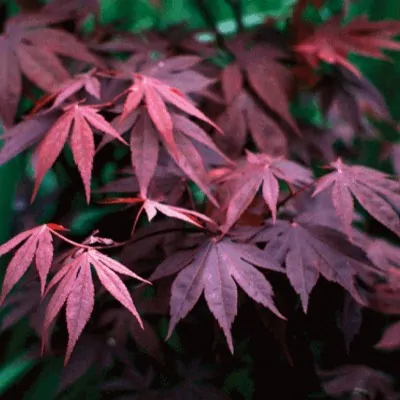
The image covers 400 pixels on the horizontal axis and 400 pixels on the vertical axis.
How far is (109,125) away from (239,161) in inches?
12.9

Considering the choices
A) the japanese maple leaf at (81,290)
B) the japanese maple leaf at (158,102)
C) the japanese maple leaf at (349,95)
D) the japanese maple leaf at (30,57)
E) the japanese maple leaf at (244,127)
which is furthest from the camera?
the japanese maple leaf at (349,95)

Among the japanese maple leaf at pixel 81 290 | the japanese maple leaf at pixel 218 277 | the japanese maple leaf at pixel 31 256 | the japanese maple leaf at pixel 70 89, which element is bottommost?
the japanese maple leaf at pixel 218 277

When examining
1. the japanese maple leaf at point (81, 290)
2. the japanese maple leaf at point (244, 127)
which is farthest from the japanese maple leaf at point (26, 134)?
the japanese maple leaf at point (244, 127)

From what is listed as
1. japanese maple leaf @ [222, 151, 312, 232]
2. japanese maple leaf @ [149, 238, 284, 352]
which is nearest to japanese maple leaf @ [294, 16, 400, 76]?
japanese maple leaf @ [222, 151, 312, 232]

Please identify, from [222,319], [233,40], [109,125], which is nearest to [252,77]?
[233,40]

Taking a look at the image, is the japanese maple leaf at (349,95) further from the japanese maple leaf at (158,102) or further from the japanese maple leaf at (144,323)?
the japanese maple leaf at (144,323)

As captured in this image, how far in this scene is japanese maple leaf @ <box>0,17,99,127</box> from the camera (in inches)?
37.1

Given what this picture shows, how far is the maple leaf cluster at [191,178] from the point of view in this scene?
761 millimetres

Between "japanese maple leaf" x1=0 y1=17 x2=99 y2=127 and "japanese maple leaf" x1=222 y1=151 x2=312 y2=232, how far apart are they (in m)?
0.35

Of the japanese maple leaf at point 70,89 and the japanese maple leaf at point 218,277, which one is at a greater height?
the japanese maple leaf at point 70,89

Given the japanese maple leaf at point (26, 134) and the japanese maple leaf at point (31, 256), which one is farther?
the japanese maple leaf at point (26, 134)

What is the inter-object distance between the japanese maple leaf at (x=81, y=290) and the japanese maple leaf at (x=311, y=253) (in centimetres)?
24

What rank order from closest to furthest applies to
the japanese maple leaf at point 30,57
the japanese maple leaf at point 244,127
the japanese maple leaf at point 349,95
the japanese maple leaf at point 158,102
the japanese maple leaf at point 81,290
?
the japanese maple leaf at point 81,290, the japanese maple leaf at point 158,102, the japanese maple leaf at point 30,57, the japanese maple leaf at point 244,127, the japanese maple leaf at point 349,95

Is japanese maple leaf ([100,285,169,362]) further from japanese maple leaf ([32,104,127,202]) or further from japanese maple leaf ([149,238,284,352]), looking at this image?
japanese maple leaf ([32,104,127,202])
